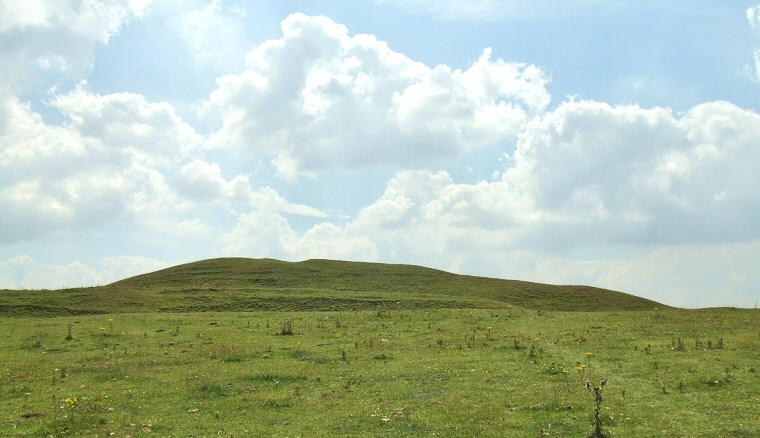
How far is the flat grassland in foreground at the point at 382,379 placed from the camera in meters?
18.8

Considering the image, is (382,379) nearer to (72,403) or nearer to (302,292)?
(72,403)

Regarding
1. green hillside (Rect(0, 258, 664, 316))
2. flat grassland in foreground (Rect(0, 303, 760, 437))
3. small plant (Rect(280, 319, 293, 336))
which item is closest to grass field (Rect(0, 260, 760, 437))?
flat grassland in foreground (Rect(0, 303, 760, 437))

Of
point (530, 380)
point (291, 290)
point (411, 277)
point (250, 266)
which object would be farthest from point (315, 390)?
point (250, 266)

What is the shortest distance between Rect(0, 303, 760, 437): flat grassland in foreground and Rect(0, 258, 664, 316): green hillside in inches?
602

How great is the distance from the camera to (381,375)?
25.8m

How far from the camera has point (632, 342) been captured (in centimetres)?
3250

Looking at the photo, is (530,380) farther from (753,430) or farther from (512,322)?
(512,322)

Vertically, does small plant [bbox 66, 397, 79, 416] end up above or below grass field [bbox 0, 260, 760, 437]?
below

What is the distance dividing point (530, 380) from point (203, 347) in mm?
18907

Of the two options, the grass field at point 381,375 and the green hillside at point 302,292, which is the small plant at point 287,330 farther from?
the green hillside at point 302,292

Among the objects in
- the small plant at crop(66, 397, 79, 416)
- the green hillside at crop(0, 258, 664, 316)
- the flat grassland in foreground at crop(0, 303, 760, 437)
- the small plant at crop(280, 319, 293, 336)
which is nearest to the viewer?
the flat grassland in foreground at crop(0, 303, 760, 437)

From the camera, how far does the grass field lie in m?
18.9

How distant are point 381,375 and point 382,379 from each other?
0.72 metres

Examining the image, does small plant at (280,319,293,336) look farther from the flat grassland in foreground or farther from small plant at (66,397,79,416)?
small plant at (66,397,79,416)
